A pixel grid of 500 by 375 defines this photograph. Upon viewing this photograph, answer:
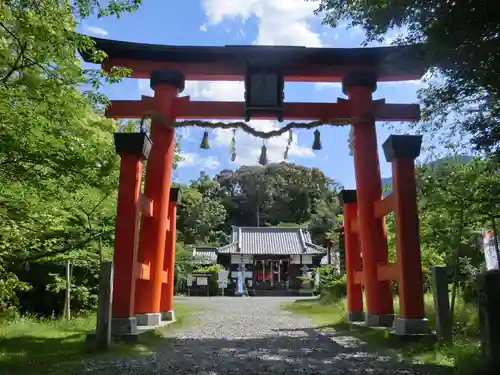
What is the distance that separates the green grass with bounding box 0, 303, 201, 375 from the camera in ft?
17.4

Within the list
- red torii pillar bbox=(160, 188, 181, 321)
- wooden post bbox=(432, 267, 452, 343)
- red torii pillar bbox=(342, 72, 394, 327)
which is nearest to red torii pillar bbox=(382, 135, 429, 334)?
wooden post bbox=(432, 267, 452, 343)

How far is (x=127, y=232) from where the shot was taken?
746 cm

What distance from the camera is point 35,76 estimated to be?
17.0 feet

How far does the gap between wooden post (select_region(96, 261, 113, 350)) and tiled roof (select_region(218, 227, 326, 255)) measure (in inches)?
1104

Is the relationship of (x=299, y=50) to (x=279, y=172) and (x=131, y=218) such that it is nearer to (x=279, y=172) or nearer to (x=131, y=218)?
(x=131, y=218)

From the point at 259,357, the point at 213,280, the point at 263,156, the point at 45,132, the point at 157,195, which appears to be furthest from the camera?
the point at 213,280

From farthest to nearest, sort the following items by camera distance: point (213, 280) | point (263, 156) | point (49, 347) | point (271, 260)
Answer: point (271, 260) < point (213, 280) < point (263, 156) < point (49, 347)

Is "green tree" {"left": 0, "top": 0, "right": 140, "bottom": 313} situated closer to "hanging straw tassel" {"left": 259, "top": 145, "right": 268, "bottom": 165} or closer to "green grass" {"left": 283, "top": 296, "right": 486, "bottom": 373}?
"hanging straw tassel" {"left": 259, "top": 145, "right": 268, "bottom": 165}

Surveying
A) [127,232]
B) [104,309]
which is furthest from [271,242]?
[104,309]

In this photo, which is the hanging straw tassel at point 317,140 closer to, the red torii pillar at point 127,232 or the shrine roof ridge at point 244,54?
the shrine roof ridge at point 244,54

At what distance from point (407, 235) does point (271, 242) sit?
29.5m

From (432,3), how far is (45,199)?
6.33 metres

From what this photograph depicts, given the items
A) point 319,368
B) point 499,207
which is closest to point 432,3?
point 499,207

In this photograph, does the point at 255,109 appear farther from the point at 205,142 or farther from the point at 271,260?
the point at 271,260
